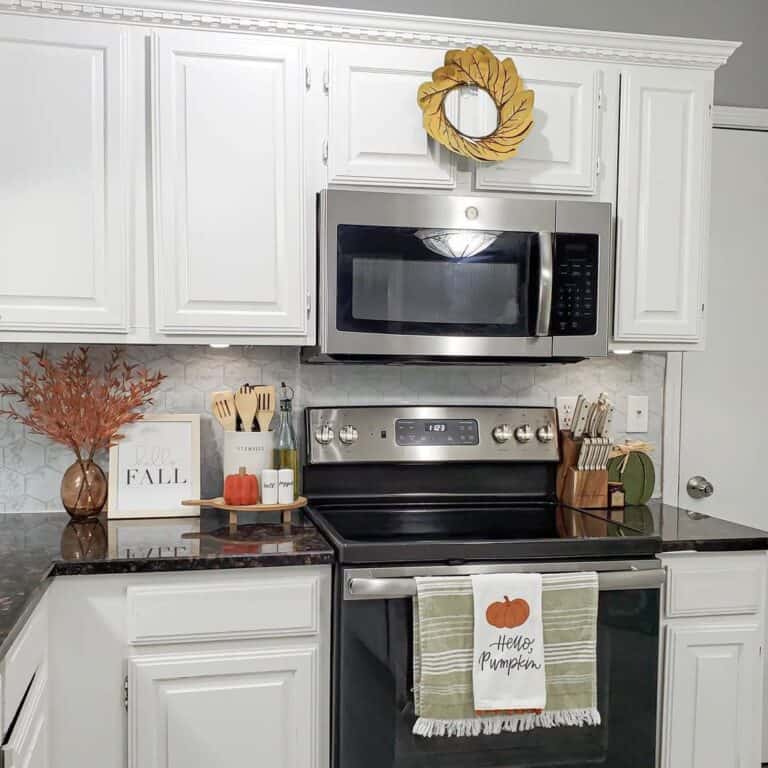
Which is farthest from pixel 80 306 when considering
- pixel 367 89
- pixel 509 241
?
pixel 509 241

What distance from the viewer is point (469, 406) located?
8.86 feet

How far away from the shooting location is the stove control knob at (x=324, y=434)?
8.42 feet

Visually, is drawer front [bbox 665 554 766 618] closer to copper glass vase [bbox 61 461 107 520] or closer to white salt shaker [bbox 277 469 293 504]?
white salt shaker [bbox 277 469 293 504]

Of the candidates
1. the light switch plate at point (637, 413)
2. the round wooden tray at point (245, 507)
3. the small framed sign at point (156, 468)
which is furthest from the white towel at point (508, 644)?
the light switch plate at point (637, 413)

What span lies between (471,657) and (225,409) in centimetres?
95

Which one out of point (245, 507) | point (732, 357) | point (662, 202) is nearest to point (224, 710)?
point (245, 507)

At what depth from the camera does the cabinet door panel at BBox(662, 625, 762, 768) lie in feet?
7.36

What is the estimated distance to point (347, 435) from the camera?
8.49 feet

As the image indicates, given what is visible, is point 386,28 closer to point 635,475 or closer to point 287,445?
point 287,445

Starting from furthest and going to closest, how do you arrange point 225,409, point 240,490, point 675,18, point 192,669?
point 675,18 < point 225,409 < point 240,490 < point 192,669

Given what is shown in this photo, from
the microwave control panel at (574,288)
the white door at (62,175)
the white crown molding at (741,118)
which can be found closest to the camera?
the white door at (62,175)

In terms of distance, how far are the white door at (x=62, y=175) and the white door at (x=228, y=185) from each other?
0.11m

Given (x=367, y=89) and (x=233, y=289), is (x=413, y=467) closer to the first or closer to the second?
(x=233, y=289)

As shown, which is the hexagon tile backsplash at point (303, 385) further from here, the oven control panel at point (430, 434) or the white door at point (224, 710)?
the white door at point (224, 710)
